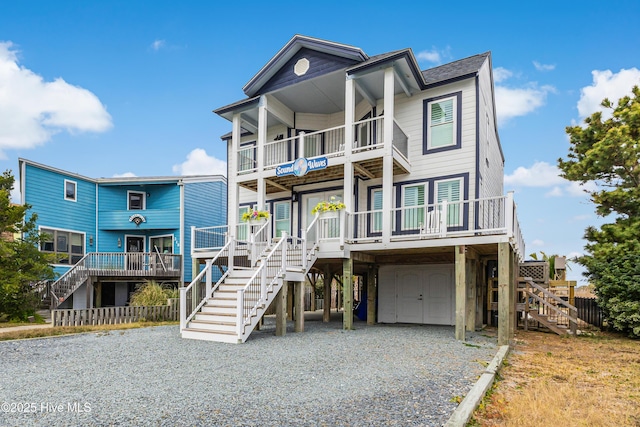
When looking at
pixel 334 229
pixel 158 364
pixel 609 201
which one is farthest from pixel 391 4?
pixel 158 364

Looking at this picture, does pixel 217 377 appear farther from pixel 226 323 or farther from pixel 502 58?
pixel 502 58

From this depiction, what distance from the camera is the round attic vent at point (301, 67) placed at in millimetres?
15070

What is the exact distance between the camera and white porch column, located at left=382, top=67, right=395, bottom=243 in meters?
12.6

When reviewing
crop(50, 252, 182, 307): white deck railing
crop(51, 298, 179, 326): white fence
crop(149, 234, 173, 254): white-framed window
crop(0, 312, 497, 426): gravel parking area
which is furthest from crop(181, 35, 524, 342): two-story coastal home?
crop(149, 234, 173, 254): white-framed window

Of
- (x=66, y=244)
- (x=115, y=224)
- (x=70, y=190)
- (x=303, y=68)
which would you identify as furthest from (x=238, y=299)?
(x=70, y=190)

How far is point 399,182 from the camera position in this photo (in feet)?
48.9

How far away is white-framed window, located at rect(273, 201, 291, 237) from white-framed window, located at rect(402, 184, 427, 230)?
5.03 meters

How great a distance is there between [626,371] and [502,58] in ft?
43.1

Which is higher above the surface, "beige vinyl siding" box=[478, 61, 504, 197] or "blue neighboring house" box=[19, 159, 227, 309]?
"beige vinyl siding" box=[478, 61, 504, 197]

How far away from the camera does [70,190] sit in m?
23.9

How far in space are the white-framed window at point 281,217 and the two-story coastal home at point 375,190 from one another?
0.05m

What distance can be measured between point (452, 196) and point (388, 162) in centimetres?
269

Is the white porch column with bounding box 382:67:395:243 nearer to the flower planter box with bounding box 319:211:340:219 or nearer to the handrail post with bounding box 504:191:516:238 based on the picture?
the flower planter box with bounding box 319:211:340:219

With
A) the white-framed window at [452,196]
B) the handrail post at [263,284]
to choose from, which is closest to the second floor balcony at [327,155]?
the white-framed window at [452,196]
